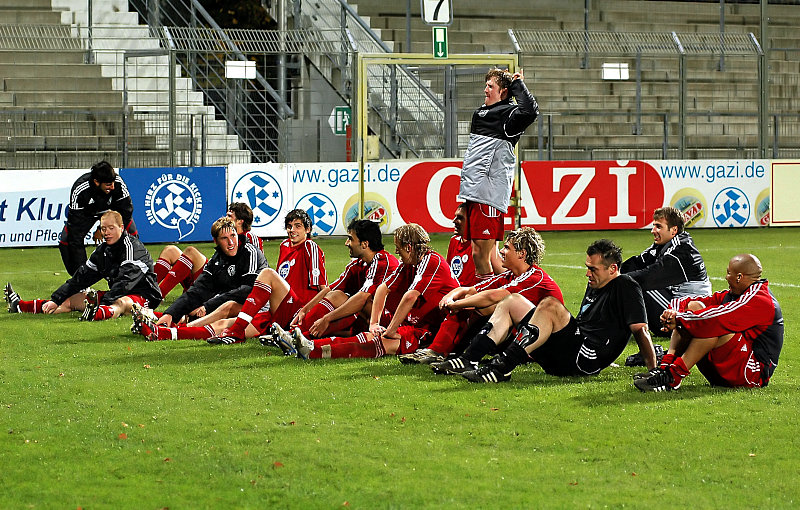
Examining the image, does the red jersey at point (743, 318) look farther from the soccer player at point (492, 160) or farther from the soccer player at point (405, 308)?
the soccer player at point (492, 160)

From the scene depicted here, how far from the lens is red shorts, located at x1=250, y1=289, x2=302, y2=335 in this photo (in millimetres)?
9695

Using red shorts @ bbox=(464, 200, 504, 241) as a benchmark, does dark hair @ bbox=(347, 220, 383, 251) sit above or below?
below

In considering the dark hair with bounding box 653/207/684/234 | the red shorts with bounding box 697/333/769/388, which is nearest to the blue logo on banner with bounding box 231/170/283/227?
the dark hair with bounding box 653/207/684/234

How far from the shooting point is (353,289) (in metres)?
9.44

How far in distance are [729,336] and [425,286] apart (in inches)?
93.0

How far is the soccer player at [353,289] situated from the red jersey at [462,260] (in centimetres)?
107

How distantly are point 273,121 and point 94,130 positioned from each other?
316 cm

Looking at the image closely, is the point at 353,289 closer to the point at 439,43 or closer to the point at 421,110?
the point at 439,43

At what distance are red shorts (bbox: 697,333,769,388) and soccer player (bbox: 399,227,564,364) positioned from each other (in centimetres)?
100

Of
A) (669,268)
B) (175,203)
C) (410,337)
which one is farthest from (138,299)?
(175,203)

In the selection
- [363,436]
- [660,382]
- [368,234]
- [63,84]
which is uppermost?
[63,84]

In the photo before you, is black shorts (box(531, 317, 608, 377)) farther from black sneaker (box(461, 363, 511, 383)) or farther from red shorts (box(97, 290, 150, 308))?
red shorts (box(97, 290, 150, 308))

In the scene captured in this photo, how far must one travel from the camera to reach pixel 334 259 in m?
16.5

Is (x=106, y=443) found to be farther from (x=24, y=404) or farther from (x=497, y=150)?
(x=497, y=150)
